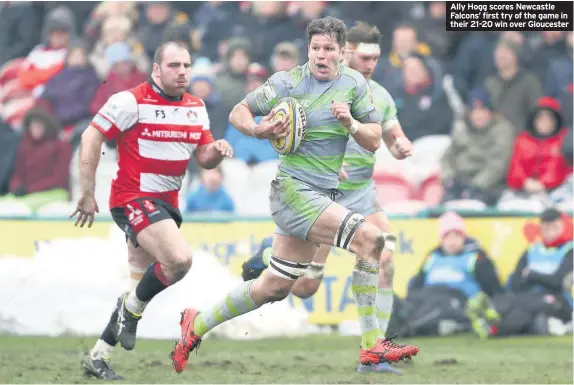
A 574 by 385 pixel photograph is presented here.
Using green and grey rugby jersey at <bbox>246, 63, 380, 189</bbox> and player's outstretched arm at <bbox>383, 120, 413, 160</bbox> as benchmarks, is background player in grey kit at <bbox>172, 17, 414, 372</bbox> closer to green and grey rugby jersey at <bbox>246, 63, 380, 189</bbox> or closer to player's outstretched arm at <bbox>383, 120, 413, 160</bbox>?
green and grey rugby jersey at <bbox>246, 63, 380, 189</bbox>

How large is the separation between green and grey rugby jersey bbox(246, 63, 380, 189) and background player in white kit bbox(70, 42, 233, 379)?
38.7 inches

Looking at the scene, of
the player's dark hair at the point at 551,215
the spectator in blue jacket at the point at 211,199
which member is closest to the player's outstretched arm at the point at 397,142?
the player's dark hair at the point at 551,215

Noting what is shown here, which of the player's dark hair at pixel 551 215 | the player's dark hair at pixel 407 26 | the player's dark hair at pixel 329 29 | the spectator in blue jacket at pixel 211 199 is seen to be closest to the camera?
the player's dark hair at pixel 329 29

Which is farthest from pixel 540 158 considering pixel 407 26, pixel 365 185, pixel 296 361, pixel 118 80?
pixel 118 80

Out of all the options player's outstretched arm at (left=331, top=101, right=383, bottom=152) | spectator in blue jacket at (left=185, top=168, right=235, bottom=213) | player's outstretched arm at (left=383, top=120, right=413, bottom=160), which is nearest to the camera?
player's outstretched arm at (left=331, top=101, right=383, bottom=152)

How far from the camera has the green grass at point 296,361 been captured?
10.5m

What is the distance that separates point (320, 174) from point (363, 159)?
5.55 feet

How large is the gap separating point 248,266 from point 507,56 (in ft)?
21.3

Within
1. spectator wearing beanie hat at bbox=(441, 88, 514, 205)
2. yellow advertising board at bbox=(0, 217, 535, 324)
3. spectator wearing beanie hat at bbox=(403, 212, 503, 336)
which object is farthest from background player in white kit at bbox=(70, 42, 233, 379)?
spectator wearing beanie hat at bbox=(441, 88, 514, 205)

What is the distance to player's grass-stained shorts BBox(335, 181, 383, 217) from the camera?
36.0ft

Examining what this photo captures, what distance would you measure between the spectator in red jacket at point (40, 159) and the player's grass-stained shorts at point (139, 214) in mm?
5351

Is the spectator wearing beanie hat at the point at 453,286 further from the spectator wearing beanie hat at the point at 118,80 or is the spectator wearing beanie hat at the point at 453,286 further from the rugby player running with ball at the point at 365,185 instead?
the spectator wearing beanie hat at the point at 118,80

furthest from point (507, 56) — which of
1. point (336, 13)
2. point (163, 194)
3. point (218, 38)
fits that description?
point (163, 194)

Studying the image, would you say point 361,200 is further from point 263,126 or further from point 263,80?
point 263,80
